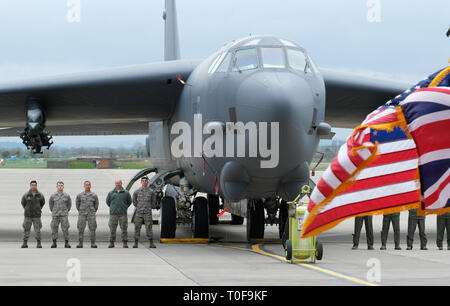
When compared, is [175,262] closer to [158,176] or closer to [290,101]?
[290,101]

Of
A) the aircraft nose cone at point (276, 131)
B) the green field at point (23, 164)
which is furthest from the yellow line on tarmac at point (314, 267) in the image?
the green field at point (23, 164)

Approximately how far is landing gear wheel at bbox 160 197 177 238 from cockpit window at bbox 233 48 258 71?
421 centimetres

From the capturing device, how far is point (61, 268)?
11.2 meters

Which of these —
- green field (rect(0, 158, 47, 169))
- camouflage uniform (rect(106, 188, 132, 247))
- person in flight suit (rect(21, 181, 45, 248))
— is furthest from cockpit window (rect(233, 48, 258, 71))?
green field (rect(0, 158, 47, 169))

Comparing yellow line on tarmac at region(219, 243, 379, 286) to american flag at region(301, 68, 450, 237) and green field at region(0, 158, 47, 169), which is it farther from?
green field at region(0, 158, 47, 169)

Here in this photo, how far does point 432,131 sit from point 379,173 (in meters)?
0.39

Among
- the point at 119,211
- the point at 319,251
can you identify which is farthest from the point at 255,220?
the point at 319,251

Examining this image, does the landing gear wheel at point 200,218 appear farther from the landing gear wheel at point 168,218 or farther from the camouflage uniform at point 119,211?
the camouflage uniform at point 119,211

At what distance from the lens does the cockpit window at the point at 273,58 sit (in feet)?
44.4

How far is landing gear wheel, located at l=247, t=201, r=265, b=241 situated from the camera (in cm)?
1652

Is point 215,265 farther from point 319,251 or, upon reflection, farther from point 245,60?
point 245,60

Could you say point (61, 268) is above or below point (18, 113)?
below
